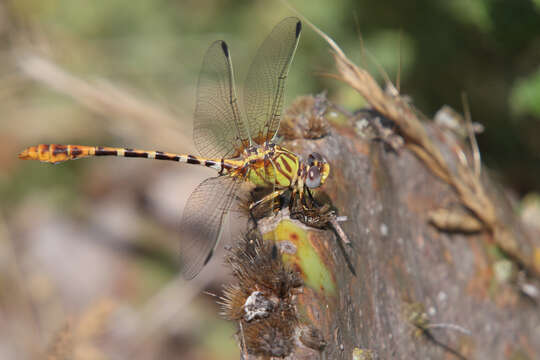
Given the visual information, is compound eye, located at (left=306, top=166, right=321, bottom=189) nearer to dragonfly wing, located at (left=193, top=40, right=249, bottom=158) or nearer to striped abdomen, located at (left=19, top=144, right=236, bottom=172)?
dragonfly wing, located at (left=193, top=40, right=249, bottom=158)

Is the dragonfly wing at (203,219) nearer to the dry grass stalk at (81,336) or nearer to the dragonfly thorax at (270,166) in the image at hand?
the dragonfly thorax at (270,166)

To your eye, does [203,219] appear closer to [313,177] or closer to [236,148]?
[236,148]

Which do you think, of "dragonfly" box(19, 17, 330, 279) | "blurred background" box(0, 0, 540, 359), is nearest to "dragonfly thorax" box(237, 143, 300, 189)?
"dragonfly" box(19, 17, 330, 279)

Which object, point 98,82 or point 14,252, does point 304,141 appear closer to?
point 98,82

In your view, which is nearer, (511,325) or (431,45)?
(511,325)

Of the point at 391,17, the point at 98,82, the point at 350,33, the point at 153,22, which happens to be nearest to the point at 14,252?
the point at 98,82

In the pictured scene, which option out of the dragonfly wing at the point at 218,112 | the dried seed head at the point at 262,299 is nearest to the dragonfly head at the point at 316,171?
the dried seed head at the point at 262,299

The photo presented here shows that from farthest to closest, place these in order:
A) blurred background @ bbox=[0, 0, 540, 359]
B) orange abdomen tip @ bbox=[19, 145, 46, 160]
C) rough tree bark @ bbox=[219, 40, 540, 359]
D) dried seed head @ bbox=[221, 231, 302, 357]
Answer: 1. blurred background @ bbox=[0, 0, 540, 359]
2. orange abdomen tip @ bbox=[19, 145, 46, 160]
3. rough tree bark @ bbox=[219, 40, 540, 359]
4. dried seed head @ bbox=[221, 231, 302, 357]
